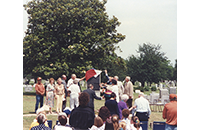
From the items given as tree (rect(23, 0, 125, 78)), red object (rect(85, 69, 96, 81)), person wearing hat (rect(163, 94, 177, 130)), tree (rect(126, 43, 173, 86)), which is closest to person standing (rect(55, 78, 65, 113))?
red object (rect(85, 69, 96, 81))

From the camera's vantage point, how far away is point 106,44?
92.6ft

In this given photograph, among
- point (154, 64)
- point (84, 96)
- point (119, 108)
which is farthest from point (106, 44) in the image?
point (84, 96)

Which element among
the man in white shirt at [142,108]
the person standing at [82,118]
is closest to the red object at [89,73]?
the man in white shirt at [142,108]

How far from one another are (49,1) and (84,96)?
22983 mm

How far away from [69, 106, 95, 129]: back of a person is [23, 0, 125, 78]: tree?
757 inches

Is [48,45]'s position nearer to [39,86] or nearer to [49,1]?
[49,1]

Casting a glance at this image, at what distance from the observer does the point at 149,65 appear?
39.2 metres

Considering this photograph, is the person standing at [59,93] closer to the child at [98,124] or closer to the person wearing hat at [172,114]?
the person wearing hat at [172,114]

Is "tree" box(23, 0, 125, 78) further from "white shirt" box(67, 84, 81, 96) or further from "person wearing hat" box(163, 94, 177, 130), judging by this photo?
"person wearing hat" box(163, 94, 177, 130)

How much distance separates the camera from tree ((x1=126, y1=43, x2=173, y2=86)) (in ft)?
Result: 130

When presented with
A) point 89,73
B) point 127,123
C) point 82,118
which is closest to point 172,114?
point 127,123

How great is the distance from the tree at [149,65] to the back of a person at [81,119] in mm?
33024

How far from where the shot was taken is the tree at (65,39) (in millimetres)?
26641

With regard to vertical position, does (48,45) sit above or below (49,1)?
below
